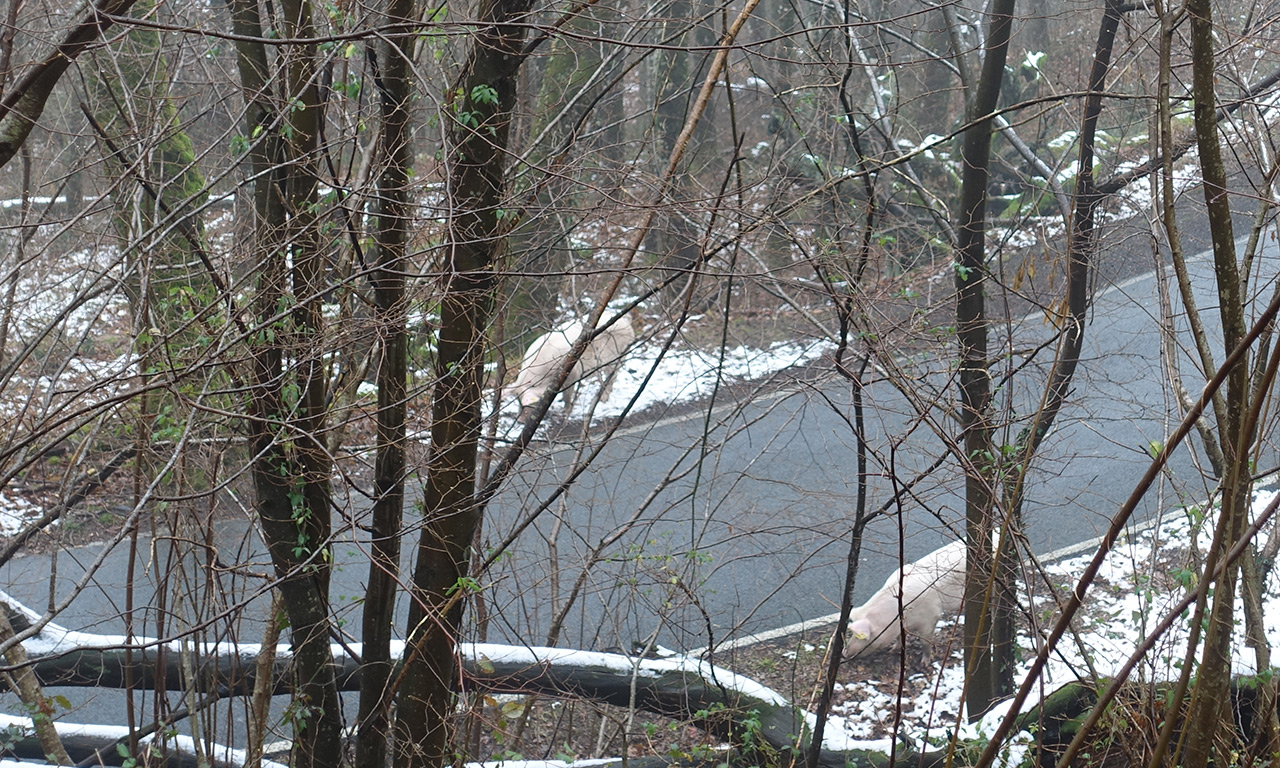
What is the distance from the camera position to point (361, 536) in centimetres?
510

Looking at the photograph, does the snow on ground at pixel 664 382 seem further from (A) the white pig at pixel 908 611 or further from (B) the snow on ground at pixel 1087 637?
(B) the snow on ground at pixel 1087 637

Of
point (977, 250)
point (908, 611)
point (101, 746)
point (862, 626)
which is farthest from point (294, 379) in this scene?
point (908, 611)

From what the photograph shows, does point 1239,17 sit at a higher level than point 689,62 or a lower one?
lower

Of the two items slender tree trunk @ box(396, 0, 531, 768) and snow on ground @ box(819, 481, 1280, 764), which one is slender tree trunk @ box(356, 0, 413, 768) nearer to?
slender tree trunk @ box(396, 0, 531, 768)

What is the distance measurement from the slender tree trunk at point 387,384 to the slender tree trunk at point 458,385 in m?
0.15

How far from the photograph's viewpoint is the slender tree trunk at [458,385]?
12.9ft

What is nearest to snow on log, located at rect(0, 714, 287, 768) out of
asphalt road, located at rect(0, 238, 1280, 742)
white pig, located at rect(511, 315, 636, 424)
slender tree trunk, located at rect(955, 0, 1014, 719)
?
asphalt road, located at rect(0, 238, 1280, 742)

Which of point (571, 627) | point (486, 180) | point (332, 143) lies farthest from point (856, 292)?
point (571, 627)

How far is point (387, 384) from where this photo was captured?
417 cm

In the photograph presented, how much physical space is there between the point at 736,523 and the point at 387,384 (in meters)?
2.69

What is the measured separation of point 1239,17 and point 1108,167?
1.04 m

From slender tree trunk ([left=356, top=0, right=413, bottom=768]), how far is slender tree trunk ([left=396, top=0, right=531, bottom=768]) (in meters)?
0.15

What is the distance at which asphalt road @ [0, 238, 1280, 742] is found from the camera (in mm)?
5395

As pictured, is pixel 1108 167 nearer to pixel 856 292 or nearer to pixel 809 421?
pixel 856 292
